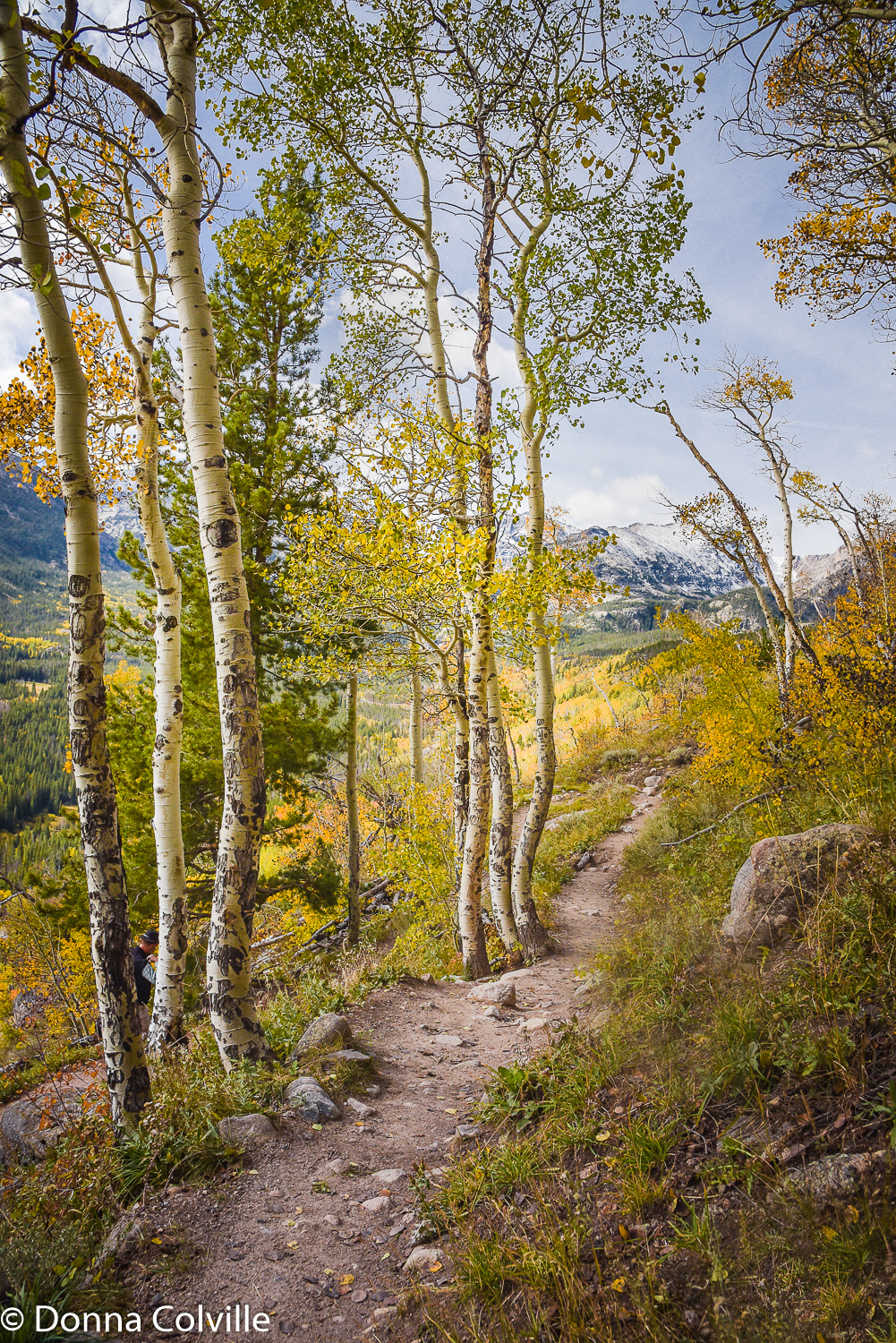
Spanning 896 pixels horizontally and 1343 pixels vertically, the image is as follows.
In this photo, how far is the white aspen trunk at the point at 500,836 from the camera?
25.6 ft

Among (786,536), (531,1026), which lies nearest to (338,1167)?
(531,1026)

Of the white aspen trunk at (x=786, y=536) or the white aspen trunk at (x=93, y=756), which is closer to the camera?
the white aspen trunk at (x=93, y=756)

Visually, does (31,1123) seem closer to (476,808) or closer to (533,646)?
(476,808)

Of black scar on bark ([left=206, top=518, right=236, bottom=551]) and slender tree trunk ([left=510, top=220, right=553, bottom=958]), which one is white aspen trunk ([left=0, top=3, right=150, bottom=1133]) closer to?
black scar on bark ([left=206, top=518, right=236, bottom=551])

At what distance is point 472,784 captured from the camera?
741 cm

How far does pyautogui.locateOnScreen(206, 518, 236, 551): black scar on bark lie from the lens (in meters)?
4.46

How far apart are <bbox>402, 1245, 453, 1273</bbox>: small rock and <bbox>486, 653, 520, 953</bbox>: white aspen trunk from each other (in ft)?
16.3

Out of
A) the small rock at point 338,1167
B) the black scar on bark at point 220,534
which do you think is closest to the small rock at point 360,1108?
the small rock at point 338,1167

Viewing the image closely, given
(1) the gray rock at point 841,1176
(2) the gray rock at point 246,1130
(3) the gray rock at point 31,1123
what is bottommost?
(3) the gray rock at point 31,1123

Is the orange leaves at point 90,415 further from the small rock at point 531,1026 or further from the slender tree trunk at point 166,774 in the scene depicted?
the small rock at point 531,1026

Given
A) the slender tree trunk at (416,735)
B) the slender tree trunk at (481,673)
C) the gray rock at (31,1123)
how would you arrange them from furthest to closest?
the slender tree trunk at (416,735) → the slender tree trunk at (481,673) → the gray rock at (31,1123)

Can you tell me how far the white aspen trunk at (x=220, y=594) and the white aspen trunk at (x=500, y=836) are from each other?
3.88 m

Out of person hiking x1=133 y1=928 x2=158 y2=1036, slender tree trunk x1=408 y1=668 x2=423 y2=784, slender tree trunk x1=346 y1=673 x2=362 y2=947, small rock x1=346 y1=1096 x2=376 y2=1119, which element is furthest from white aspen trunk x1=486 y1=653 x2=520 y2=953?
person hiking x1=133 y1=928 x2=158 y2=1036

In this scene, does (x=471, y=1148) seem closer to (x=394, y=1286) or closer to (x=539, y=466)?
(x=394, y=1286)
